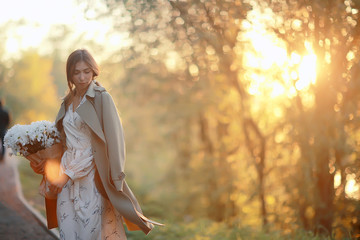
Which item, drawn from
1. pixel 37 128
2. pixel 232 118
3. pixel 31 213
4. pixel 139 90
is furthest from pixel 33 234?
pixel 139 90

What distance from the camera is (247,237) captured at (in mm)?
7785

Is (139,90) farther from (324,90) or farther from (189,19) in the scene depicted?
(324,90)

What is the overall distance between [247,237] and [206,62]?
370 cm

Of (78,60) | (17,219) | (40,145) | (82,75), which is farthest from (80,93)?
(17,219)

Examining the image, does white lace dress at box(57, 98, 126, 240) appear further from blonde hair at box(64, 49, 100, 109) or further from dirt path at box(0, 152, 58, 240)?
dirt path at box(0, 152, 58, 240)

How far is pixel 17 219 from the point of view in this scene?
7.80m

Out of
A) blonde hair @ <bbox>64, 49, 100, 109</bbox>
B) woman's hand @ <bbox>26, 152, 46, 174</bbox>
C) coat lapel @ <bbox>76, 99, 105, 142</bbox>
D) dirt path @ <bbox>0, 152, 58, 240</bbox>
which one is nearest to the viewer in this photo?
coat lapel @ <bbox>76, 99, 105, 142</bbox>

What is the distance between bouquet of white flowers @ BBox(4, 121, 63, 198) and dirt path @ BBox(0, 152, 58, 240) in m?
2.67

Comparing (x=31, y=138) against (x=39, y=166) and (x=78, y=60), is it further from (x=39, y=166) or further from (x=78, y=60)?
(x=78, y=60)

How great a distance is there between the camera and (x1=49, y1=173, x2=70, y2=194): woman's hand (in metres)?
4.16

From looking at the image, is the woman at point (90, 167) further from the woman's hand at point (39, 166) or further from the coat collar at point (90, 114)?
the woman's hand at point (39, 166)

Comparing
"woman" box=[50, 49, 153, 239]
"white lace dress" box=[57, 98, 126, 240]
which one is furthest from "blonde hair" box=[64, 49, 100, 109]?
"white lace dress" box=[57, 98, 126, 240]

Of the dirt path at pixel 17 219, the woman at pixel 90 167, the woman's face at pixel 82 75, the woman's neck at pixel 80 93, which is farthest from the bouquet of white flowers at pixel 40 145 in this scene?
the dirt path at pixel 17 219

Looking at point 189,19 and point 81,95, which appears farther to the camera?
point 189,19
